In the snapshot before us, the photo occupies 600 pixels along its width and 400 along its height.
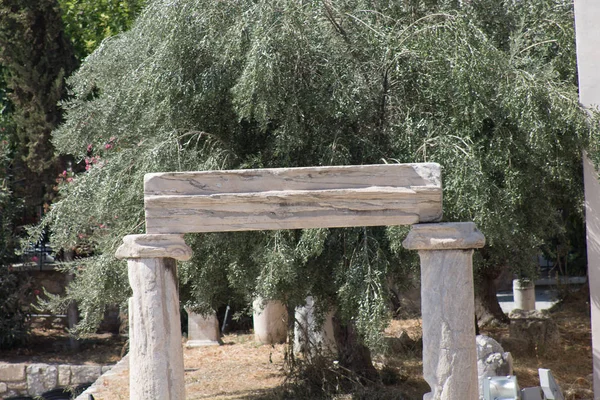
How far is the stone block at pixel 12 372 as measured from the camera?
40.8 feet

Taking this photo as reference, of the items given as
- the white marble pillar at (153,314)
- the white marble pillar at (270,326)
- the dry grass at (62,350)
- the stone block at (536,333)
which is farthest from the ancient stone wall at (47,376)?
the white marble pillar at (153,314)

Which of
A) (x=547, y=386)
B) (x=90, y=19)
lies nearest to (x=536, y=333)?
(x=547, y=386)

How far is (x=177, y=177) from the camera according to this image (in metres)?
5.96

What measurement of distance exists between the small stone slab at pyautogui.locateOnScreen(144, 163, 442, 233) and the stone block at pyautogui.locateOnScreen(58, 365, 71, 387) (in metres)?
7.23

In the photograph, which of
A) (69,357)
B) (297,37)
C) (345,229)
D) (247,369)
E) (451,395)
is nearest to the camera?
(451,395)

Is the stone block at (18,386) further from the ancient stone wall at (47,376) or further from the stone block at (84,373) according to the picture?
the stone block at (84,373)

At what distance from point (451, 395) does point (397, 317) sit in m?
8.15

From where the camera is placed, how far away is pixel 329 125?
25.1ft

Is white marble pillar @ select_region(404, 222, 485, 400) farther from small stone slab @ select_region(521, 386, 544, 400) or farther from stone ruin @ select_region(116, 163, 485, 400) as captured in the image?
small stone slab @ select_region(521, 386, 544, 400)

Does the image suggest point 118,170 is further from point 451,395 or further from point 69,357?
point 69,357

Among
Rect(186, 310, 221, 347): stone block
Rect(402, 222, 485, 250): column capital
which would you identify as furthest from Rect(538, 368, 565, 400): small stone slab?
Rect(186, 310, 221, 347): stone block

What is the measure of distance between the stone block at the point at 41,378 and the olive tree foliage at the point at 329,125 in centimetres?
458

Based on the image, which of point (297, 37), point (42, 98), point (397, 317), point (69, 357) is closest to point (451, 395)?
point (297, 37)

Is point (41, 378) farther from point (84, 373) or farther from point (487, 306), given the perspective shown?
point (487, 306)
